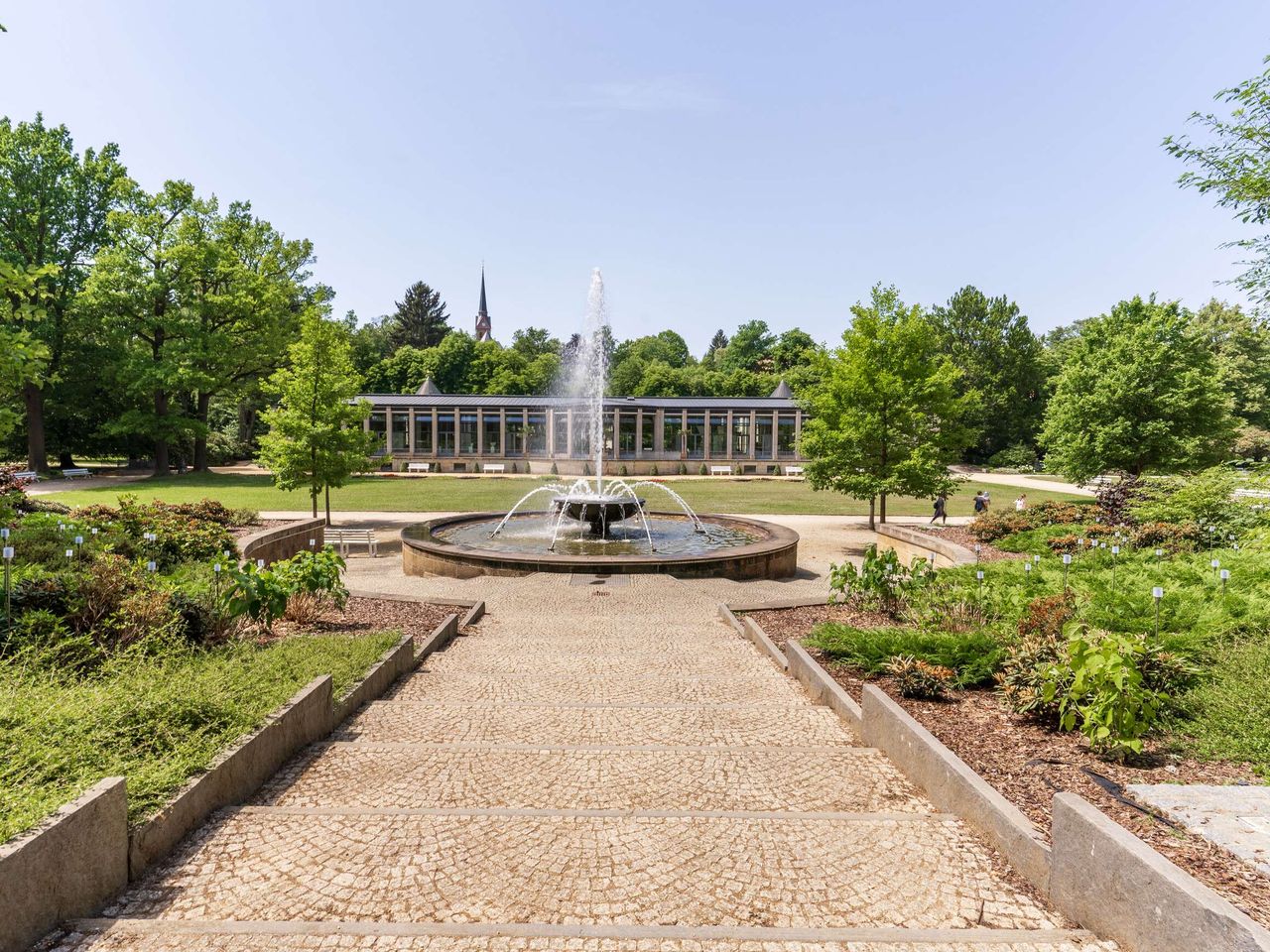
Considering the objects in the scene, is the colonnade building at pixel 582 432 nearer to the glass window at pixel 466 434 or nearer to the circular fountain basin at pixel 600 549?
the glass window at pixel 466 434

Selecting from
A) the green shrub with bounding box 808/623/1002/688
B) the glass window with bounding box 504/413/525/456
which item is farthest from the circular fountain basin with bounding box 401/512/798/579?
the glass window with bounding box 504/413/525/456

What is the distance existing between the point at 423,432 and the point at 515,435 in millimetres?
7614

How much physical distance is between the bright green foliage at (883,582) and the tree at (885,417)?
1220 centimetres

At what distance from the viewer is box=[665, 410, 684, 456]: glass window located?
5641 centimetres

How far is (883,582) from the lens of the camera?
926cm

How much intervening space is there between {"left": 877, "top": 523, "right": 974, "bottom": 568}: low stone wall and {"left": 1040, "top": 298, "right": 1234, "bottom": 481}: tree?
40.0ft

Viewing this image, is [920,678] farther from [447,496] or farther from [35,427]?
[35,427]

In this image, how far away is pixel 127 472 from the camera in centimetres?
4219

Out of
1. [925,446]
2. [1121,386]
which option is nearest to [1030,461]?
[1121,386]

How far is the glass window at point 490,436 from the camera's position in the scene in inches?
2207

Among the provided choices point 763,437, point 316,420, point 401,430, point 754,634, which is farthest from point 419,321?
point 754,634

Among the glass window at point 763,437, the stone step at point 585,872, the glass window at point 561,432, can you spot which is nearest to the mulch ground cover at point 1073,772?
the stone step at point 585,872

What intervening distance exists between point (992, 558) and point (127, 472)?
1890 inches

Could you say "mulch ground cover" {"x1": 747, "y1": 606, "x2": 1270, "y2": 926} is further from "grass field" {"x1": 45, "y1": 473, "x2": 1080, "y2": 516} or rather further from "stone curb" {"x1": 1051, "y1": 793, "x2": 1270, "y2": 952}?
"grass field" {"x1": 45, "y1": 473, "x2": 1080, "y2": 516}
